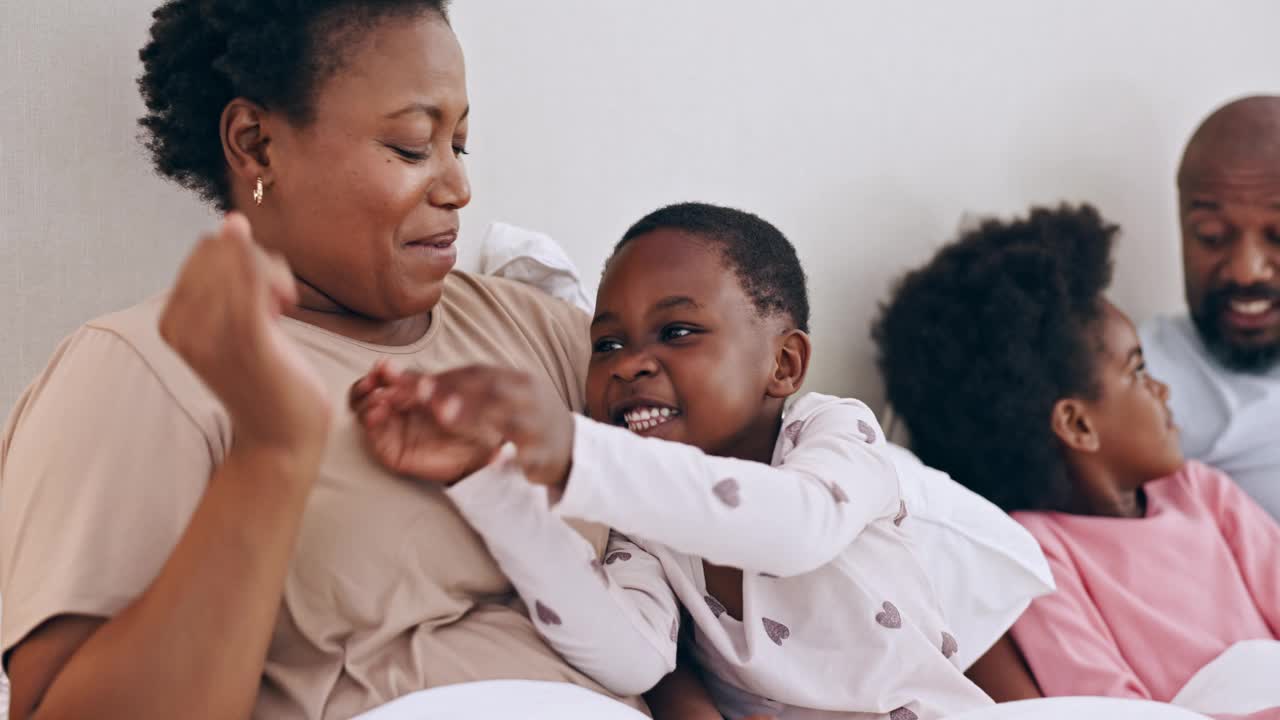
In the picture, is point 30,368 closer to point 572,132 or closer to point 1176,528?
point 572,132

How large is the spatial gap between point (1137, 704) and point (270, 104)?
42.3 inches

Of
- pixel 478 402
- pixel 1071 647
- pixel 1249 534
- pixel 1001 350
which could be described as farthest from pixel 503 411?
pixel 1249 534

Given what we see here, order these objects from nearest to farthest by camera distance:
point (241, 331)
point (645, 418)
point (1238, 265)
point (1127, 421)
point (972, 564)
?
point (241, 331) < point (645, 418) < point (972, 564) < point (1127, 421) < point (1238, 265)

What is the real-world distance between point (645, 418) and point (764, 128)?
0.89m

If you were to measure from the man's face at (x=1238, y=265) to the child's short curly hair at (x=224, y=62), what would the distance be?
1.60m

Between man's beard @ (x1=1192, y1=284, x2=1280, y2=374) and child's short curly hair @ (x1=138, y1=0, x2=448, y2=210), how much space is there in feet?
5.30

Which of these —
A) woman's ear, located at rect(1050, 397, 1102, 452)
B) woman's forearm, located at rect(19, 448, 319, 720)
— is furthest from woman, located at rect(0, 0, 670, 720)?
woman's ear, located at rect(1050, 397, 1102, 452)

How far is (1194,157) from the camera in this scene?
7.29ft

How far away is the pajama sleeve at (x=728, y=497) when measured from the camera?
0.97 m

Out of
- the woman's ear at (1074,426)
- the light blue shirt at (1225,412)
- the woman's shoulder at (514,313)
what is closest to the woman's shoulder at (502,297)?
the woman's shoulder at (514,313)

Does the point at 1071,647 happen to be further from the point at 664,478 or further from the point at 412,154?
the point at 412,154

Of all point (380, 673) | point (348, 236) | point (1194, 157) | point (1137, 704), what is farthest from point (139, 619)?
point (1194, 157)

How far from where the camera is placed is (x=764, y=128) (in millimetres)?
1986

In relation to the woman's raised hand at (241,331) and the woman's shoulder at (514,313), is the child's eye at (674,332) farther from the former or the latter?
the woman's raised hand at (241,331)
